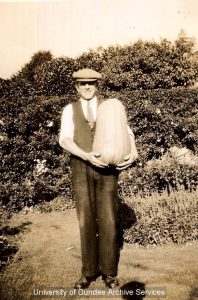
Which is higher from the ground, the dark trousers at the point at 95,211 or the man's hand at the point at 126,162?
the man's hand at the point at 126,162

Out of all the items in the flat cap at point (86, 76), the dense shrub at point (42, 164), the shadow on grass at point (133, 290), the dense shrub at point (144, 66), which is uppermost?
the dense shrub at point (144, 66)

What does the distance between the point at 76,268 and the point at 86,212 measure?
1087 millimetres

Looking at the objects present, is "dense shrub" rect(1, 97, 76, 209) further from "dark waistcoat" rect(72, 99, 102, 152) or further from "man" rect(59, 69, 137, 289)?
"dark waistcoat" rect(72, 99, 102, 152)

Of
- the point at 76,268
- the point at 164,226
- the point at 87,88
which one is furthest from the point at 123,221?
the point at 87,88

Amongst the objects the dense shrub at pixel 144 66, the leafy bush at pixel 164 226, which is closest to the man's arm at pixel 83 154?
the leafy bush at pixel 164 226

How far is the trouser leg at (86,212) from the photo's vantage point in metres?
3.90

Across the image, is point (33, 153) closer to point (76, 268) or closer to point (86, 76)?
point (76, 268)

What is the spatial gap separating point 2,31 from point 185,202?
16.1 ft

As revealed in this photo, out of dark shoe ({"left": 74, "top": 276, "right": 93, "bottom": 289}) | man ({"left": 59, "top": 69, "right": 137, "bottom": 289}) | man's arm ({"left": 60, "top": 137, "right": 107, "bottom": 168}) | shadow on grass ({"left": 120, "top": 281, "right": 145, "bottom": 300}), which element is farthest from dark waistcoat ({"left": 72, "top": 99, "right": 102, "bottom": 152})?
shadow on grass ({"left": 120, "top": 281, "right": 145, "bottom": 300})

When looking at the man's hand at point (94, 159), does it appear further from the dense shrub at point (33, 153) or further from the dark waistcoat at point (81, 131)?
the dense shrub at point (33, 153)

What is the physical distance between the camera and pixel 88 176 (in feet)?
12.9

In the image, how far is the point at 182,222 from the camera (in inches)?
215

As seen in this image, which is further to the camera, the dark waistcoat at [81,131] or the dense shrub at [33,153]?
the dense shrub at [33,153]

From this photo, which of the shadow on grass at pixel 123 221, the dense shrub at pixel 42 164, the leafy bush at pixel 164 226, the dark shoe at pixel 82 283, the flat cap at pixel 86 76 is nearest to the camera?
the flat cap at pixel 86 76
